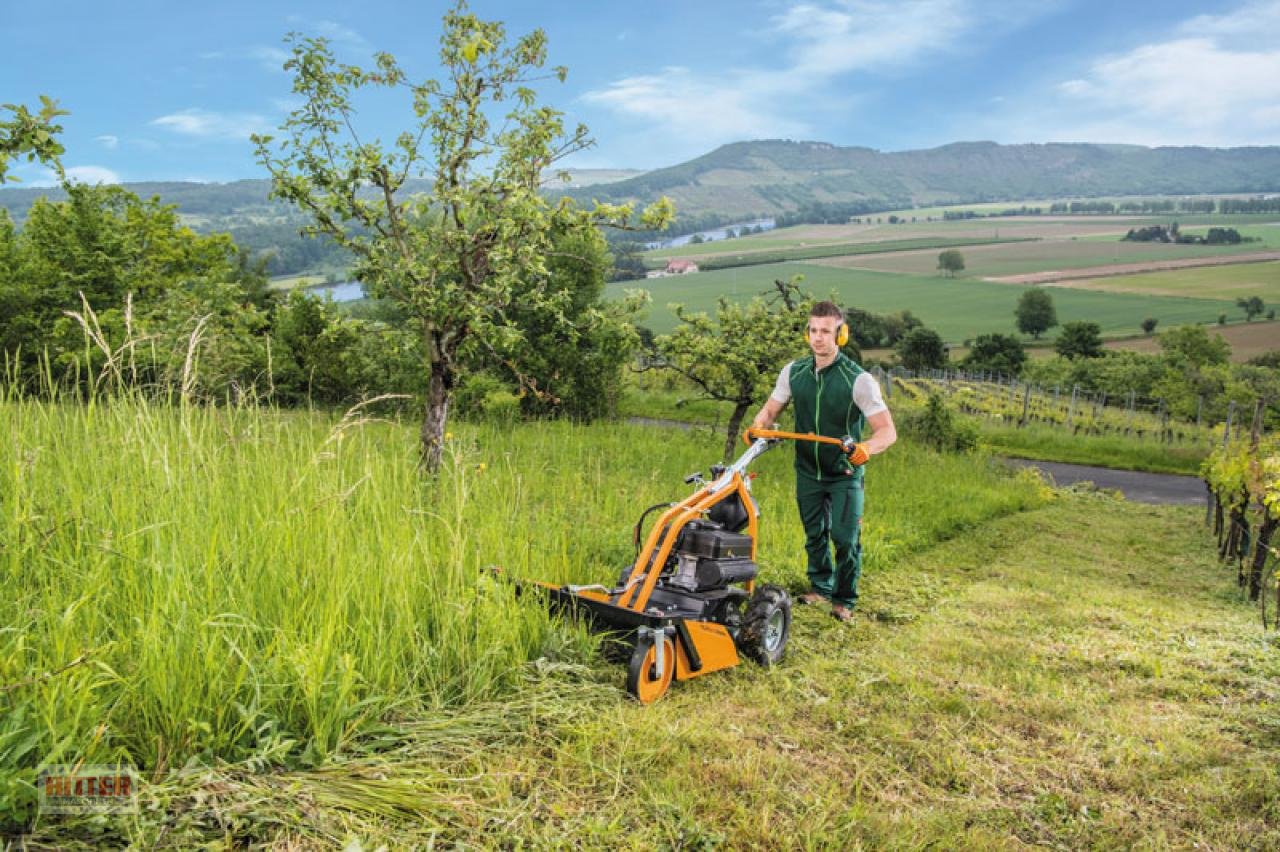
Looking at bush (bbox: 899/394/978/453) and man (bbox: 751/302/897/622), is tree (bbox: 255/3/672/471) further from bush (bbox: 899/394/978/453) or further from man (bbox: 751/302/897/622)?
bush (bbox: 899/394/978/453)

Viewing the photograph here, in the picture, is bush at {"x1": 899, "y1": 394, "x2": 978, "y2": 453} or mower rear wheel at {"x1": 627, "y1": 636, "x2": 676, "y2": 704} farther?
bush at {"x1": 899, "y1": 394, "x2": 978, "y2": 453}

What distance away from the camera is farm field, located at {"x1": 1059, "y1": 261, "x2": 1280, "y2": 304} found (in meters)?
48.1

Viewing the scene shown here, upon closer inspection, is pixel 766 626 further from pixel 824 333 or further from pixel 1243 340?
pixel 1243 340

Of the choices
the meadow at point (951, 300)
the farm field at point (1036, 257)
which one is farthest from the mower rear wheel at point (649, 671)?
the farm field at point (1036, 257)

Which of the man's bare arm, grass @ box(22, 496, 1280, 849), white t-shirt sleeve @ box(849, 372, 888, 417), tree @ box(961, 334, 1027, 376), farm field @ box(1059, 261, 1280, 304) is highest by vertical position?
farm field @ box(1059, 261, 1280, 304)

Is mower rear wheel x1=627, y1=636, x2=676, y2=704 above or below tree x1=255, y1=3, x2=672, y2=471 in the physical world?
below

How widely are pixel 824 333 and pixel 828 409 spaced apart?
19.7 inches

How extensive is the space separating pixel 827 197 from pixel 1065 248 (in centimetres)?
6645

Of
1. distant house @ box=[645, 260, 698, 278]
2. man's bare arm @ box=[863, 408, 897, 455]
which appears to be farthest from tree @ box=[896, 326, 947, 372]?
man's bare arm @ box=[863, 408, 897, 455]

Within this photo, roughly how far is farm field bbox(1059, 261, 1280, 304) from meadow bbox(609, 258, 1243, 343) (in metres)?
1.71

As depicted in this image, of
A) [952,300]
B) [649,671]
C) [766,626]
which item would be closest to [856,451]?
[766,626]

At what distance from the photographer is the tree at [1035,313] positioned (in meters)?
Result: 44.6

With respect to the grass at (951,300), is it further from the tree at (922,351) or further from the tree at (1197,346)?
the tree at (1197,346)

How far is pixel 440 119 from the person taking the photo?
25.5 ft
